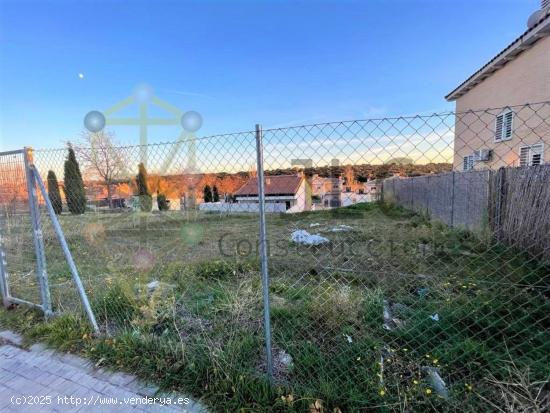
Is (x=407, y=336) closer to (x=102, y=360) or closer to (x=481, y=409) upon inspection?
(x=481, y=409)

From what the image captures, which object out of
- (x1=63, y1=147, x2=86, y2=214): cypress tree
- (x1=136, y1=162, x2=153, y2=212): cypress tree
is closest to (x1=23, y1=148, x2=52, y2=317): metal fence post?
(x1=136, y1=162, x2=153, y2=212): cypress tree

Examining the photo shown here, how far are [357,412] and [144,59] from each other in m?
7.28

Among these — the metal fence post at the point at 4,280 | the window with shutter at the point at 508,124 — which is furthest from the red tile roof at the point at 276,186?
the window with shutter at the point at 508,124

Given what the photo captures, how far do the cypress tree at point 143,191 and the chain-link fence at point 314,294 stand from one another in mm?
33

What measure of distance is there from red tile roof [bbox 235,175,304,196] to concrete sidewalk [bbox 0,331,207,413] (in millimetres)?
1426

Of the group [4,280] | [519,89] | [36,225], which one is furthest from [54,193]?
[519,89]

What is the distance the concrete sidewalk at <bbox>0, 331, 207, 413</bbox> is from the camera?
1.62 metres

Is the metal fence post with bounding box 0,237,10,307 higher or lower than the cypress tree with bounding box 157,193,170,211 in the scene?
lower

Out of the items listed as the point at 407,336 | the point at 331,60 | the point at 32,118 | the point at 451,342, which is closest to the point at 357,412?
the point at 407,336

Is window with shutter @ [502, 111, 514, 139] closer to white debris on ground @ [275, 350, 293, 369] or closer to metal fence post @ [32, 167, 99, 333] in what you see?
white debris on ground @ [275, 350, 293, 369]

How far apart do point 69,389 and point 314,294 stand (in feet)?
7.18

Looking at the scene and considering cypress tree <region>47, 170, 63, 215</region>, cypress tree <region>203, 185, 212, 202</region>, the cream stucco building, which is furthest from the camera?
the cream stucco building

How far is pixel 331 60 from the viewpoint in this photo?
5715 millimetres

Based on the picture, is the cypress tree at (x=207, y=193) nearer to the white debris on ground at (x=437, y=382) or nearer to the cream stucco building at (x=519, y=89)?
the white debris on ground at (x=437, y=382)
